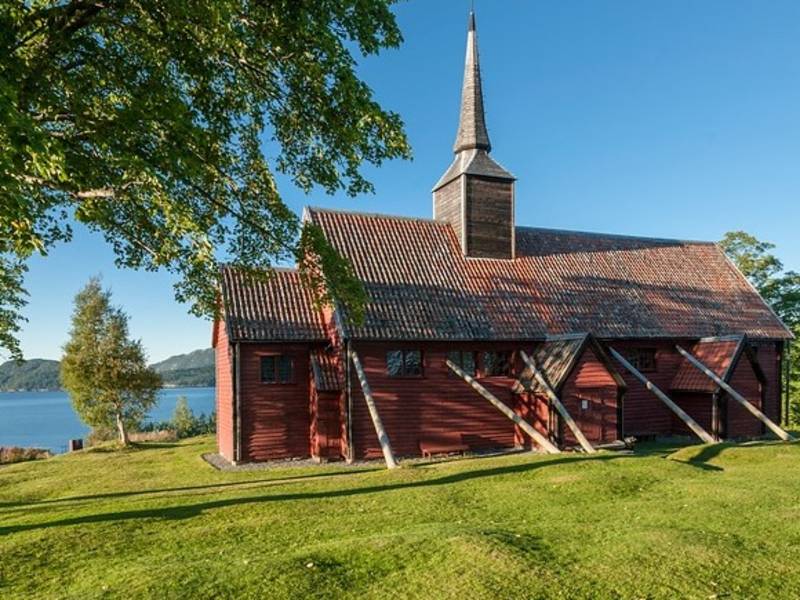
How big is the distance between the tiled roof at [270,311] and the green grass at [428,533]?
492 centimetres

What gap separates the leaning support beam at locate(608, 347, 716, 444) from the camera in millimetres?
20803

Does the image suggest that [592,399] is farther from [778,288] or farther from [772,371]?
[778,288]

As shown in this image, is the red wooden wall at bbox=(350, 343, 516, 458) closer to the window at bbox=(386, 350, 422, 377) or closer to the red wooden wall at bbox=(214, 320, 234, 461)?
the window at bbox=(386, 350, 422, 377)

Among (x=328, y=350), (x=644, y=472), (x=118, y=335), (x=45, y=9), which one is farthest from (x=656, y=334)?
(x=118, y=335)

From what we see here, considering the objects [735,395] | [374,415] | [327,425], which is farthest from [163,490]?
[735,395]

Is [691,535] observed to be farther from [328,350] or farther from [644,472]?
[328,350]

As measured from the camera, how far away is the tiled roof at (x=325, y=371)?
1950 centimetres

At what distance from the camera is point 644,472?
566 inches

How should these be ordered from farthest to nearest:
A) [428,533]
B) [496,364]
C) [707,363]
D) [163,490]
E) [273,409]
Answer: [707,363] < [496,364] < [273,409] < [163,490] < [428,533]

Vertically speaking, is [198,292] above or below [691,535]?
above

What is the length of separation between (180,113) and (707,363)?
22.7 metres

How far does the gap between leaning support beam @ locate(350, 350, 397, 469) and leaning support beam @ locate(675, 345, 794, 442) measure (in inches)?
538

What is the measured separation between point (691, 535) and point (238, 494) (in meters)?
9.27

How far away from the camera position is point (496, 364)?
71.3 feet
